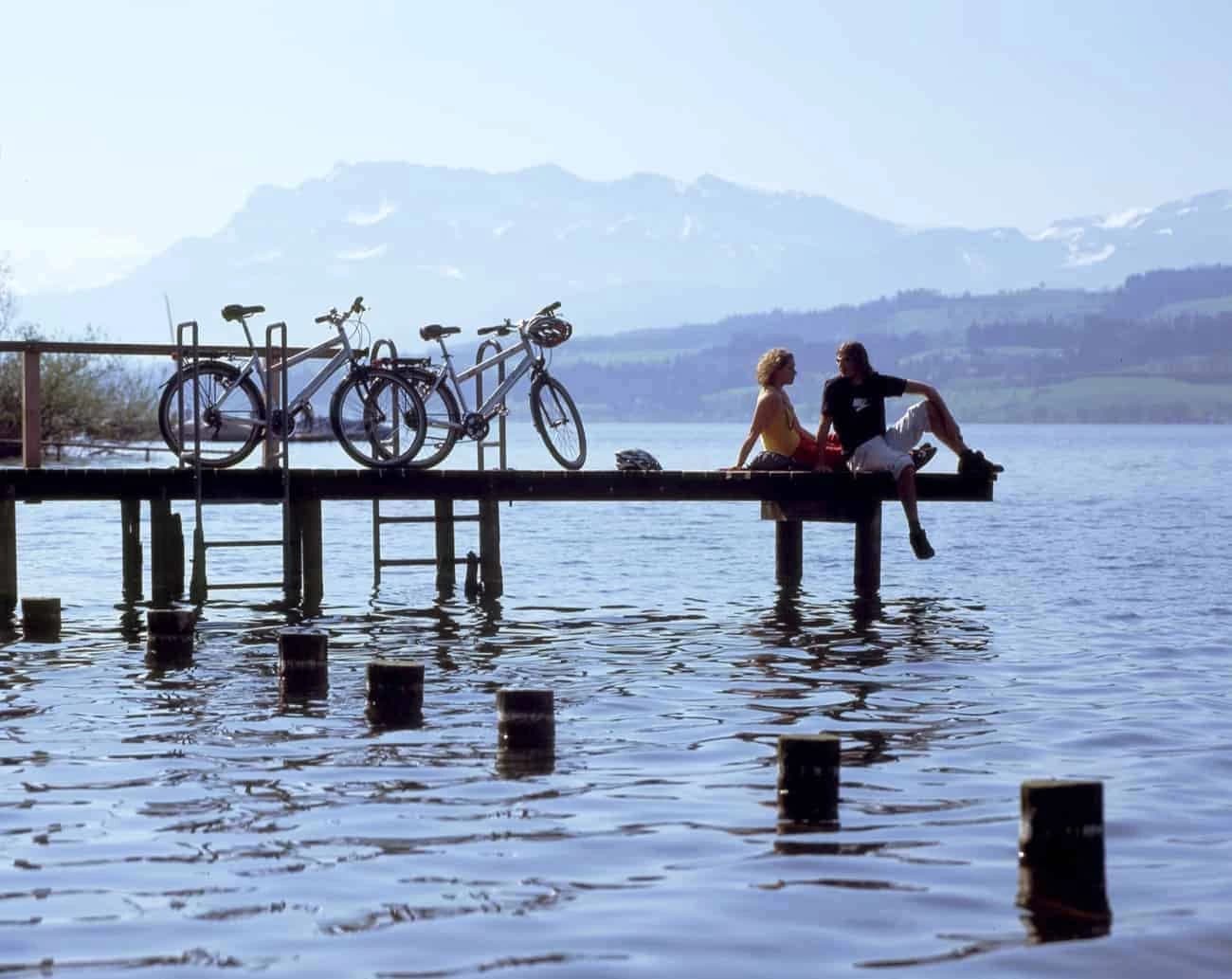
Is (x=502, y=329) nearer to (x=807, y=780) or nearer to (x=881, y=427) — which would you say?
(x=881, y=427)

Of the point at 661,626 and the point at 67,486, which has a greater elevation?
the point at 67,486

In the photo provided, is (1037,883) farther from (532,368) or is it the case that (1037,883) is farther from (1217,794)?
(532,368)

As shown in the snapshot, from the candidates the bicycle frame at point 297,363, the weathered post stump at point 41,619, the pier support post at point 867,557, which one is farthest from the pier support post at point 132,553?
the pier support post at point 867,557

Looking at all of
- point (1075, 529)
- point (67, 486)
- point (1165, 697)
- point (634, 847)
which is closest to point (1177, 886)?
point (634, 847)

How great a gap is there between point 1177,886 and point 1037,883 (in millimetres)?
792

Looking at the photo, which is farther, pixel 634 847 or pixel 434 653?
pixel 434 653

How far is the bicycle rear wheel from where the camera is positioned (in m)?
19.2

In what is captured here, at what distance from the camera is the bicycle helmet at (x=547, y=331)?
63.8 feet

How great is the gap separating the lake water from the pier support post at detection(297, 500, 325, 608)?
54cm

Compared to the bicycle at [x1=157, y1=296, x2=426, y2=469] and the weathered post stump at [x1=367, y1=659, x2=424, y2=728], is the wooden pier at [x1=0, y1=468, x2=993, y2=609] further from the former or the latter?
the weathered post stump at [x1=367, y1=659, x2=424, y2=728]

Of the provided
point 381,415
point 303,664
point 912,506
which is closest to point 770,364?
point 912,506

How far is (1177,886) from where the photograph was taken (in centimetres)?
839

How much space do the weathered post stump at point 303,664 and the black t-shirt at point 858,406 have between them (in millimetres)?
6213

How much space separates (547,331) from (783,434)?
239 cm
